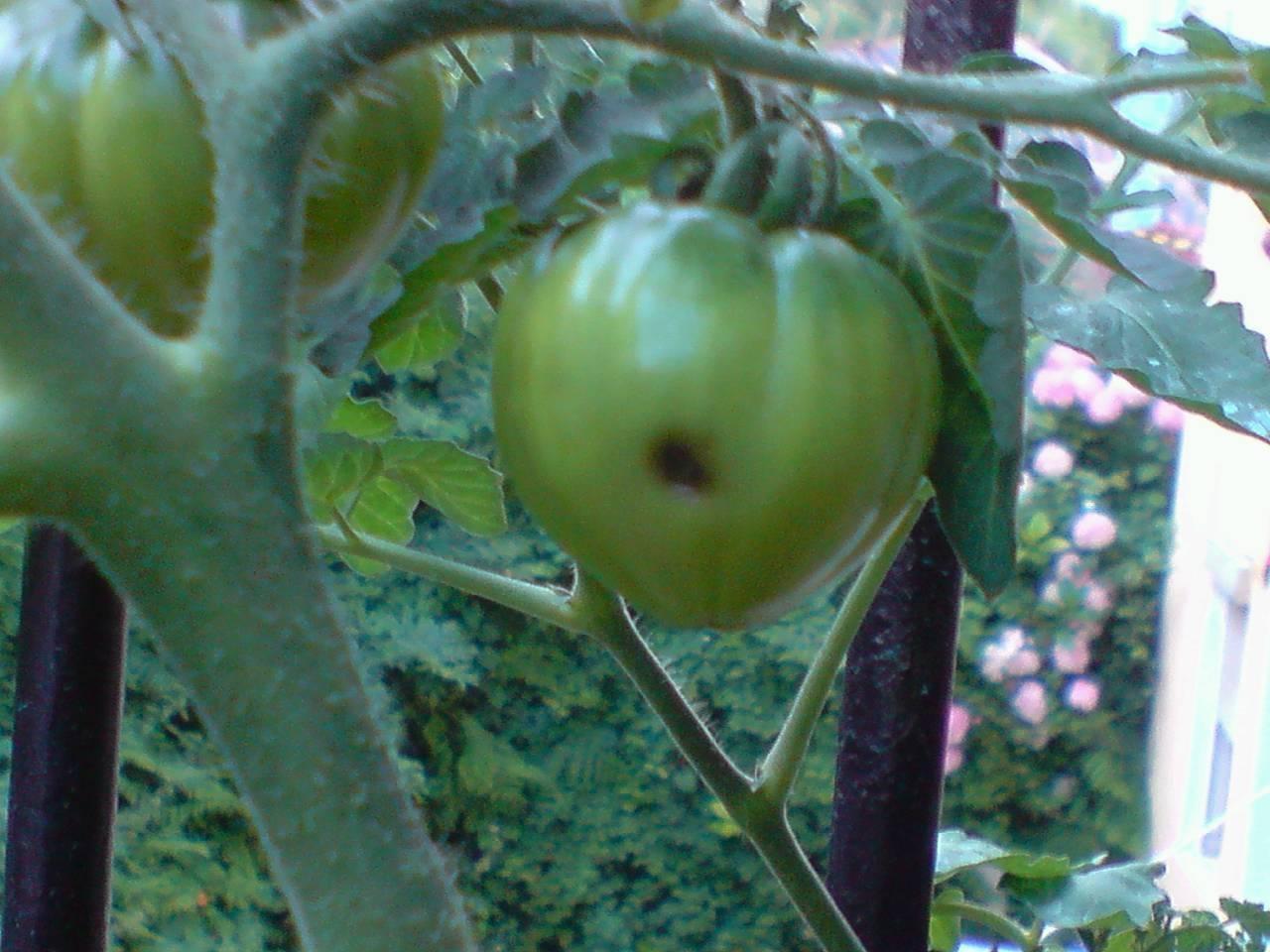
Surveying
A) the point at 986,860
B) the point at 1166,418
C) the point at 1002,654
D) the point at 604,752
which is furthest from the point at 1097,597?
the point at 986,860

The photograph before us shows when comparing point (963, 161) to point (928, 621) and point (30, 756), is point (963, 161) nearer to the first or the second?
point (928, 621)

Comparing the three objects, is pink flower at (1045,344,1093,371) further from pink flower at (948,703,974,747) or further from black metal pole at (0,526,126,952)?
black metal pole at (0,526,126,952)

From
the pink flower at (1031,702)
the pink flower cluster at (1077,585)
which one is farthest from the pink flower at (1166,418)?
the pink flower at (1031,702)

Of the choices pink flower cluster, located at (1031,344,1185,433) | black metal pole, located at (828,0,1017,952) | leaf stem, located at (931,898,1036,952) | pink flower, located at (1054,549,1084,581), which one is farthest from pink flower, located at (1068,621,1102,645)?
black metal pole, located at (828,0,1017,952)

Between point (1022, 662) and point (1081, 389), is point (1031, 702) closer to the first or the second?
point (1022, 662)

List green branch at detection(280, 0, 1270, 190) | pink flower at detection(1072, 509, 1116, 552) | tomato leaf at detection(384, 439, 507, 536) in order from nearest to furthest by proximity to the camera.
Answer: green branch at detection(280, 0, 1270, 190)
tomato leaf at detection(384, 439, 507, 536)
pink flower at detection(1072, 509, 1116, 552)

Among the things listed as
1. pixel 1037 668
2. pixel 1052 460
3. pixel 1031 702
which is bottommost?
pixel 1031 702
